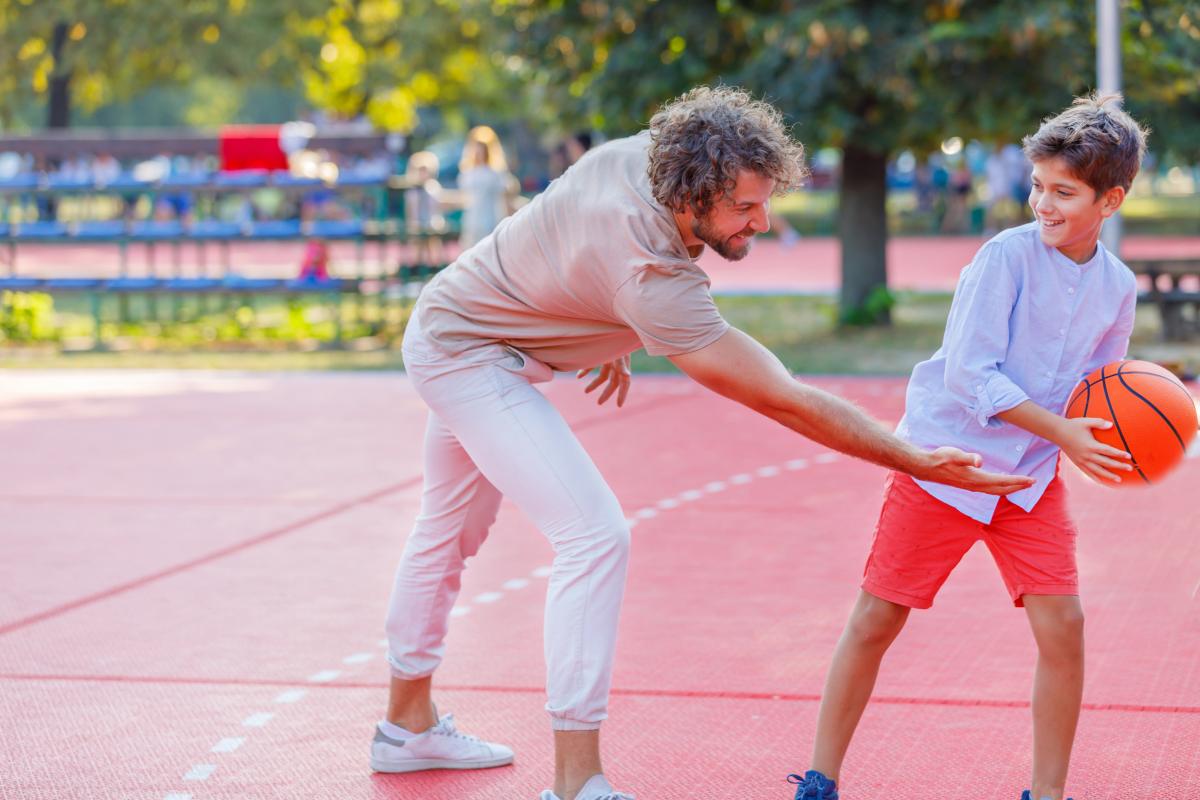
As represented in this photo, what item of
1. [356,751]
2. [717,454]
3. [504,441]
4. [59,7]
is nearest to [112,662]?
[356,751]

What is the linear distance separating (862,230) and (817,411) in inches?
454

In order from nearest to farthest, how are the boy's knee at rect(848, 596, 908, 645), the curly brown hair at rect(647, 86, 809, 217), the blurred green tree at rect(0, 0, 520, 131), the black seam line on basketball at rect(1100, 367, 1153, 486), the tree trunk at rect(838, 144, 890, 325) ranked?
1. the curly brown hair at rect(647, 86, 809, 217)
2. the black seam line on basketball at rect(1100, 367, 1153, 486)
3. the boy's knee at rect(848, 596, 908, 645)
4. the tree trunk at rect(838, 144, 890, 325)
5. the blurred green tree at rect(0, 0, 520, 131)

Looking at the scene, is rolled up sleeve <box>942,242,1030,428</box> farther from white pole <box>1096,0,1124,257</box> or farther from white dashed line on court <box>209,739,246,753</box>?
white pole <box>1096,0,1124,257</box>

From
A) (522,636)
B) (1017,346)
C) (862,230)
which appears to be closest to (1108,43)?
(862,230)

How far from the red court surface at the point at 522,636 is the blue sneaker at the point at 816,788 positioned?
0.63 feet

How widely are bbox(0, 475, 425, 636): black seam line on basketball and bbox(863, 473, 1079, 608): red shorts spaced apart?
3.02 metres

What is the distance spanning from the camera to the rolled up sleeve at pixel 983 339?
3.05 metres

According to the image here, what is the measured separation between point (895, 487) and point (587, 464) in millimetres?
743

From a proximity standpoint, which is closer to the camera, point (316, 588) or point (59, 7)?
point (316, 588)

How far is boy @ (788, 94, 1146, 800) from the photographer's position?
304cm

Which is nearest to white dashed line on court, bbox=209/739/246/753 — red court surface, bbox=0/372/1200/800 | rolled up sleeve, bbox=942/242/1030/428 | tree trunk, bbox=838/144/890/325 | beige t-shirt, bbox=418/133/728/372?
red court surface, bbox=0/372/1200/800

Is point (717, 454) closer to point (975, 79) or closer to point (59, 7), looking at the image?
point (975, 79)

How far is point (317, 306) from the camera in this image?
17.9 meters

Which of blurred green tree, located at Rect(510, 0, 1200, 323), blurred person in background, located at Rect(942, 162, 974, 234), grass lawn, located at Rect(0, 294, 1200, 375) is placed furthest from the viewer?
blurred person in background, located at Rect(942, 162, 974, 234)
